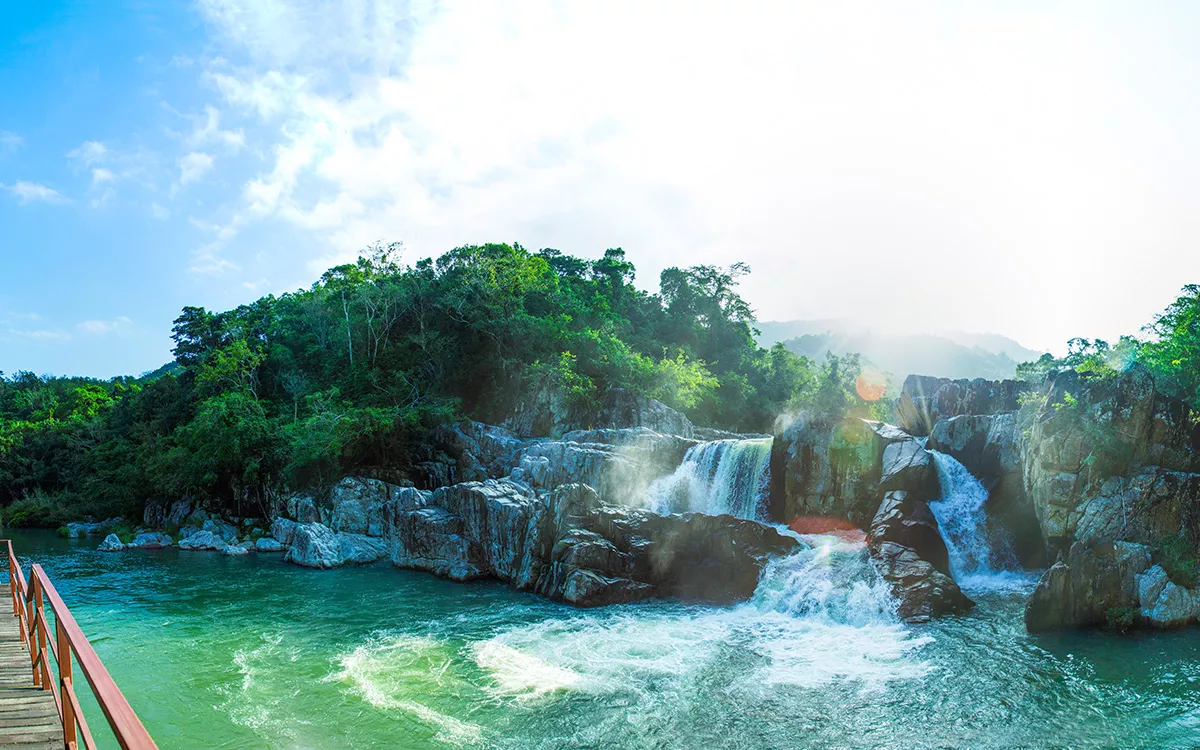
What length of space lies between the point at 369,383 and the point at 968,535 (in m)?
32.0

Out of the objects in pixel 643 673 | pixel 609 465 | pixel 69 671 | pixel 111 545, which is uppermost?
pixel 69 671

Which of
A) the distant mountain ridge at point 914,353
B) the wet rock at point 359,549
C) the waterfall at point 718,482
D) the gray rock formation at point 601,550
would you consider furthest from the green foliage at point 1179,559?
the distant mountain ridge at point 914,353

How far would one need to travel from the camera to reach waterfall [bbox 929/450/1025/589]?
18.8m

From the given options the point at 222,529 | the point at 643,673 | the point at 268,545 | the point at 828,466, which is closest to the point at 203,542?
the point at 222,529

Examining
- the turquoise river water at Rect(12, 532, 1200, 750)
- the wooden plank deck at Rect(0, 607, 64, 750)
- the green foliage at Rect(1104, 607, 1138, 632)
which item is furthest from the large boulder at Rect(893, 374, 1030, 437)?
the wooden plank deck at Rect(0, 607, 64, 750)

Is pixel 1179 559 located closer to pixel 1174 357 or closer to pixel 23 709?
pixel 1174 357

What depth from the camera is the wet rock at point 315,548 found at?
24.5m

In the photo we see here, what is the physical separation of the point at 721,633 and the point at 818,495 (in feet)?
32.5

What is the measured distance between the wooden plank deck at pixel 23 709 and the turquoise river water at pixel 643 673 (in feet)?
14.6

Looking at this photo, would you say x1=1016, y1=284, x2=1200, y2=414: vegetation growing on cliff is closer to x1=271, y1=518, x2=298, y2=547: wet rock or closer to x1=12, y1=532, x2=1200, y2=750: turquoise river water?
x1=12, y1=532, x2=1200, y2=750: turquoise river water

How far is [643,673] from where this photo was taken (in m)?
13.0

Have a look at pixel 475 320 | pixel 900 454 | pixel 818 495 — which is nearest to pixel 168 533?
pixel 475 320

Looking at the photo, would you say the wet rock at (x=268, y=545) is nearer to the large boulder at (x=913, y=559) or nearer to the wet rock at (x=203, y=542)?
the wet rock at (x=203, y=542)

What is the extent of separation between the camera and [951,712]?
36.3ft
